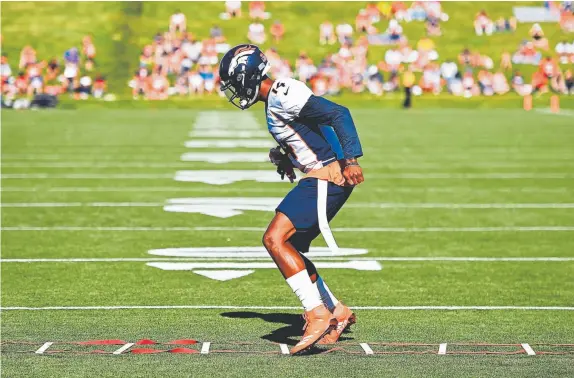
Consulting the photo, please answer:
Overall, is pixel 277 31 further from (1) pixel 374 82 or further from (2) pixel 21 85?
(2) pixel 21 85

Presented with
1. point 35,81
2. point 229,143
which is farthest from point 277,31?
point 229,143

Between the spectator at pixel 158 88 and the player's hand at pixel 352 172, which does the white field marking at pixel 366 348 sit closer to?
the player's hand at pixel 352 172

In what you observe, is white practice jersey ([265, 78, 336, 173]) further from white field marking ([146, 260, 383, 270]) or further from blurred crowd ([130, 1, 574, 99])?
blurred crowd ([130, 1, 574, 99])

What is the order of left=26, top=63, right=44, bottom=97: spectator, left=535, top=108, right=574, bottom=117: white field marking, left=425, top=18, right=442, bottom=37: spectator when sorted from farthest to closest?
left=425, top=18, right=442, bottom=37: spectator → left=26, top=63, right=44, bottom=97: spectator → left=535, top=108, right=574, bottom=117: white field marking

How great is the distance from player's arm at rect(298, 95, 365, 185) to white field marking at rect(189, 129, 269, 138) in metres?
20.5

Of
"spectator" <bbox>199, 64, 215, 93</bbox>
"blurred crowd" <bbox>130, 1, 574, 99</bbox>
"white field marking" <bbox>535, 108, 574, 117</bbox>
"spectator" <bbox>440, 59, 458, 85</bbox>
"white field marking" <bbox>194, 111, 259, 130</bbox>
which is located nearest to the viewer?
"white field marking" <bbox>194, 111, 259, 130</bbox>

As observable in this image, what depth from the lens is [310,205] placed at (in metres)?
7.89

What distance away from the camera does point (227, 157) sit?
2314cm

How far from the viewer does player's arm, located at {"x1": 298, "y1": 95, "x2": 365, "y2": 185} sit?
25.2 ft

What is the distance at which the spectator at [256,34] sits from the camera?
4834cm

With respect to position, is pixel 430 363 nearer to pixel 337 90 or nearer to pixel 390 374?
pixel 390 374

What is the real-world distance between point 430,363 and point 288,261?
3.67 feet

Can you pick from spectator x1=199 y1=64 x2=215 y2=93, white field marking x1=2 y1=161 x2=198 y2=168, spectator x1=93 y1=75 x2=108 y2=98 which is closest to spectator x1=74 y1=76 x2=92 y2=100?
spectator x1=93 y1=75 x2=108 y2=98

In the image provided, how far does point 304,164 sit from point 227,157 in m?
15.1
